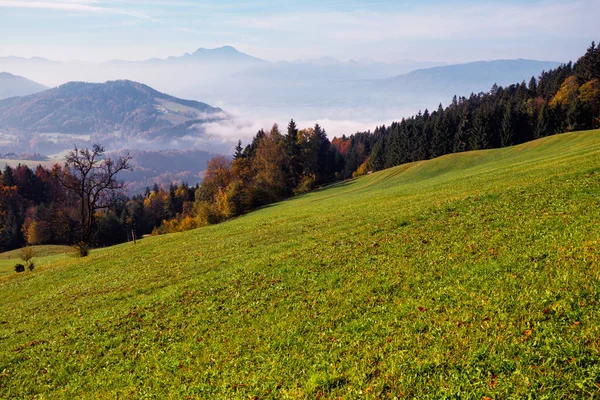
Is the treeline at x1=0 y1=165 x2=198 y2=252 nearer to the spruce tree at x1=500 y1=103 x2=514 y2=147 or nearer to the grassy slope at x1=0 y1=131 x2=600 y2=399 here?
the grassy slope at x1=0 y1=131 x2=600 y2=399

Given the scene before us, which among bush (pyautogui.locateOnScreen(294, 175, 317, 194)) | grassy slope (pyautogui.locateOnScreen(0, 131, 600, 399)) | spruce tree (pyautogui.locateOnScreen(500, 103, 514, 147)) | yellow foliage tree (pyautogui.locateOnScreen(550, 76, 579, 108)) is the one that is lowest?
grassy slope (pyautogui.locateOnScreen(0, 131, 600, 399))

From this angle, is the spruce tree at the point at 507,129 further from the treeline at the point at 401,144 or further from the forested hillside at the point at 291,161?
the forested hillside at the point at 291,161

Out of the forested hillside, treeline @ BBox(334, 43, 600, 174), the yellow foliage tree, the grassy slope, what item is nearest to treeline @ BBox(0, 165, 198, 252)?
the forested hillside

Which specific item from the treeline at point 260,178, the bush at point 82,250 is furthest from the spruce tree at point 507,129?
the bush at point 82,250

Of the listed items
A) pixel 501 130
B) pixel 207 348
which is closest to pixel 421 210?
pixel 207 348

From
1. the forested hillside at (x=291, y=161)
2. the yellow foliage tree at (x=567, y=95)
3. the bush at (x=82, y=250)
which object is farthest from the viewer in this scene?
the yellow foliage tree at (x=567, y=95)

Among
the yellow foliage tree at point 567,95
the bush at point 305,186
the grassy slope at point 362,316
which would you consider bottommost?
the grassy slope at point 362,316

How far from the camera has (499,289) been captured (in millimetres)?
11547

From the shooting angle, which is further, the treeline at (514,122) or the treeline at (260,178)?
the treeline at (514,122)

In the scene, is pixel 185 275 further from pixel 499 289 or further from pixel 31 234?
pixel 31 234

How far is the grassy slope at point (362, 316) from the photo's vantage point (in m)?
8.66

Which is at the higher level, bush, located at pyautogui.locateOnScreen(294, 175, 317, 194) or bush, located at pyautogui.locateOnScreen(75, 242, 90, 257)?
bush, located at pyautogui.locateOnScreen(294, 175, 317, 194)

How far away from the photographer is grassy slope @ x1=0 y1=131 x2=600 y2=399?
A: 8.66 meters

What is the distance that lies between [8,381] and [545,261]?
1967 centimetres
